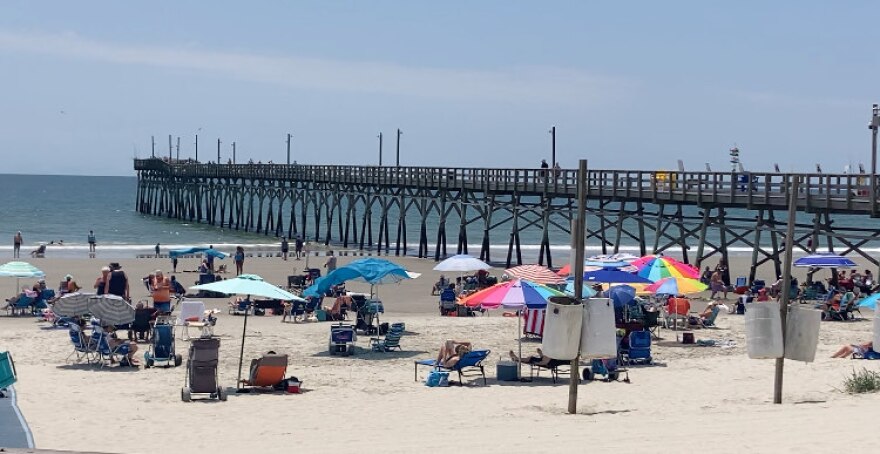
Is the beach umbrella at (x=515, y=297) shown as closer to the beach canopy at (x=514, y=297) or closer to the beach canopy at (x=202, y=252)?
the beach canopy at (x=514, y=297)

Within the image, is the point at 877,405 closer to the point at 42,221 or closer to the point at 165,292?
the point at 165,292

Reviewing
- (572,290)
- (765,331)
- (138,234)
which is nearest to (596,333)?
(765,331)

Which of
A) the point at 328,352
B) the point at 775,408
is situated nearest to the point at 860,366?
the point at 775,408

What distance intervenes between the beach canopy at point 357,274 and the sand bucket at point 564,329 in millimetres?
5630

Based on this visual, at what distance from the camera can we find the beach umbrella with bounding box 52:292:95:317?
16016mm

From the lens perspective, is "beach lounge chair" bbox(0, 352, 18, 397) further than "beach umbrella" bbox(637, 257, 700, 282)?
No

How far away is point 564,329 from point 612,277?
629cm

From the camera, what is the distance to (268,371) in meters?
13.6

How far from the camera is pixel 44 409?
1202cm

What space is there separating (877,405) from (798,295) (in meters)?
13.5

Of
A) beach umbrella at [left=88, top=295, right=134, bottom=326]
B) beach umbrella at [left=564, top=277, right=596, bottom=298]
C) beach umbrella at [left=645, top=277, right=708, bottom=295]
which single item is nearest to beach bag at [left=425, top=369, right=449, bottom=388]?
beach umbrella at [left=564, top=277, right=596, bottom=298]

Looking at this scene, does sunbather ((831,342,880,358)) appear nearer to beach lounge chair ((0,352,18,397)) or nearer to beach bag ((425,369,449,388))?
beach bag ((425,369,449,388))

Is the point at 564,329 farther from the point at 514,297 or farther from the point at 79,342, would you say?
the point at 79,342

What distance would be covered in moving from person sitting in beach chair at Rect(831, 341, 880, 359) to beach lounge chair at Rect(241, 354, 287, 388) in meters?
7.53
